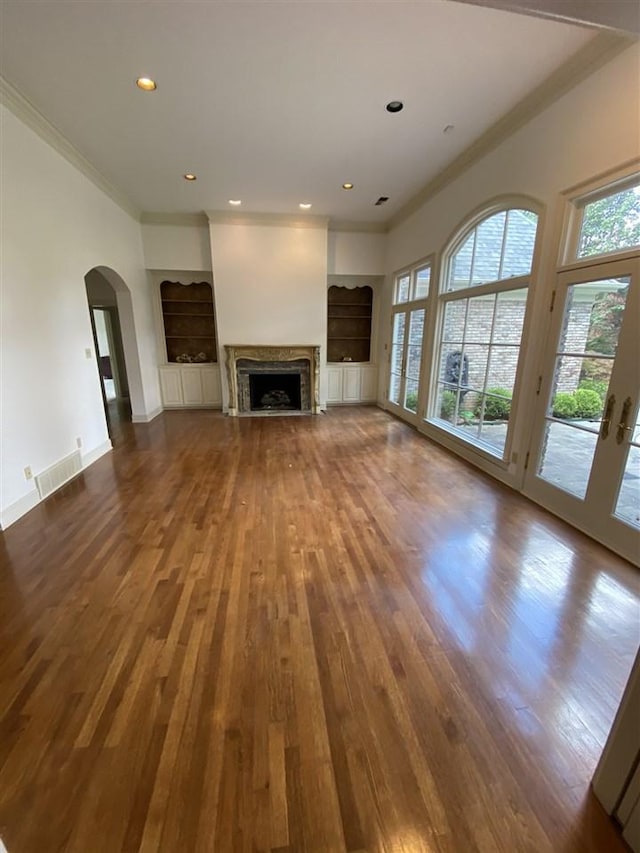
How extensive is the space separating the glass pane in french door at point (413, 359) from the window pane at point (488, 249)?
4.40ft

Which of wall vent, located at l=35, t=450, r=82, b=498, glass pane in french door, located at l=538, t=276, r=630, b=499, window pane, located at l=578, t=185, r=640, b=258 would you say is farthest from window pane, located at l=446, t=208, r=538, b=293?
wall vent, located at l=35, t=450, r=82, b=498

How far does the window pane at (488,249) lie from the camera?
11.8ft

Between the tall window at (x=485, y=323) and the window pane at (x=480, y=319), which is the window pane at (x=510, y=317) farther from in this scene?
the window pane at (x=480, y=319)

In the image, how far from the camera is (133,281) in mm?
5555

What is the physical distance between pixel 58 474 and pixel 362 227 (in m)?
6.25

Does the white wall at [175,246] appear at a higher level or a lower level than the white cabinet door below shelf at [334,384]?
higher

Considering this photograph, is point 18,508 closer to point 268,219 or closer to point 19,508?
point 19,508

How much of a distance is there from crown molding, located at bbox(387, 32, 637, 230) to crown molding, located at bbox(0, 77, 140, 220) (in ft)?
13.9

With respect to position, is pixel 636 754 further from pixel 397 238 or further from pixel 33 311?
pixel 397 238

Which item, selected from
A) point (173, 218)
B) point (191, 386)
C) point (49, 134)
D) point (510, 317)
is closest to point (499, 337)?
point (510, 317)

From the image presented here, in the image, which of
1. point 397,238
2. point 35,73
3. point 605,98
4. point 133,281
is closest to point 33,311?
point 35,73

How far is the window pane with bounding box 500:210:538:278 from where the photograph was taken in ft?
10.4

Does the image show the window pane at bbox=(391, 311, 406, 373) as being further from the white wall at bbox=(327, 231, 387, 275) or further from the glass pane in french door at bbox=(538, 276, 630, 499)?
the glass pane in french door at bbox=(538, 276, 630, 499)

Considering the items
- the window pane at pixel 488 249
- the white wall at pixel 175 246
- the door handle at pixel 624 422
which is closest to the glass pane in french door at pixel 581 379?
the door handle at pixel 624 422
